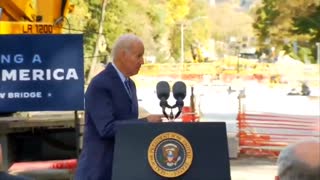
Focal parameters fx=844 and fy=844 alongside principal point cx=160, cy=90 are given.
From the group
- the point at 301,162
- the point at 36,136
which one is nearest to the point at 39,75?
the point at 36,136

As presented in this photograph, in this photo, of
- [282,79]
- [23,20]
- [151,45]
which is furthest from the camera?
[151,45]

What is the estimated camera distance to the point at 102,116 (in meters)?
4.32

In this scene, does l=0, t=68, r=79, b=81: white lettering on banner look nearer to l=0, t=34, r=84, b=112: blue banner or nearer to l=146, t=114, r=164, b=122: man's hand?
l=0, t=34, r=84, b=112: blue banner

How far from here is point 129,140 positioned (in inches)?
163

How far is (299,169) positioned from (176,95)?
2.25m

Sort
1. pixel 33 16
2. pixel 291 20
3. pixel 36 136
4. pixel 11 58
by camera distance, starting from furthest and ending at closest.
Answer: pixel 291 20, pixel 33 16, pixel 36 136, pixel 11 58

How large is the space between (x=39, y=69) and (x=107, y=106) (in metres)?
3.78

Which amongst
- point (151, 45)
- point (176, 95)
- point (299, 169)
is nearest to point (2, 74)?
point (176, 95)

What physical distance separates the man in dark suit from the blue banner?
354 centimetres

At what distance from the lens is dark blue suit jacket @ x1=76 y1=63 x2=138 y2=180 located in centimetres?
435

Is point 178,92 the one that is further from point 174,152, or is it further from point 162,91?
point 174,152

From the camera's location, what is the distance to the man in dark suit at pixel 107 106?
435cm

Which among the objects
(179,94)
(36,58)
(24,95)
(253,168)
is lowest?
(253,168)

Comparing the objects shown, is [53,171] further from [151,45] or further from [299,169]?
[151,45]
